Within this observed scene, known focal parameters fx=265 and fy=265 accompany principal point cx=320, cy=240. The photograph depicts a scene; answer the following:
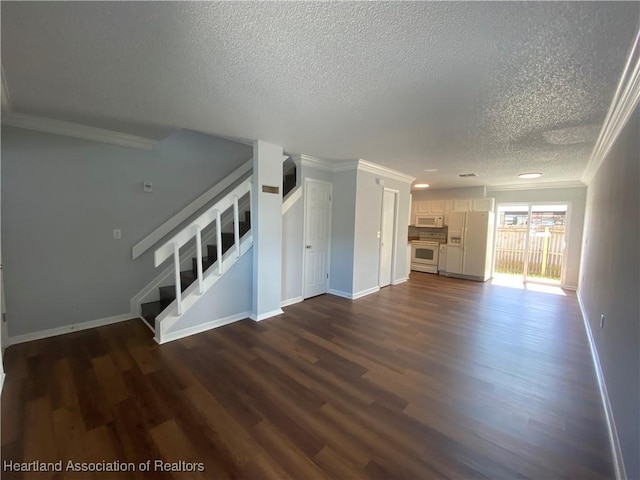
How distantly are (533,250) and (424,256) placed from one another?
2.53 meters

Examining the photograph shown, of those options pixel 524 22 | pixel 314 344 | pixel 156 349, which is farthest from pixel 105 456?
pixel 524 22

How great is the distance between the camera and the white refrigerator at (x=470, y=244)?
652cm

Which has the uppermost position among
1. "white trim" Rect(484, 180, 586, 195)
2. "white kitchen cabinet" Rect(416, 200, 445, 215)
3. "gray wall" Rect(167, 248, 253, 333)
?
"white trim" Rect(484, 180, 586, 195)

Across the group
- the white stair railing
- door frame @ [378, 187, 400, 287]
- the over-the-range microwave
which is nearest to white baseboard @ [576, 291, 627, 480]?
door frame @ [378, 187, 400, 287]

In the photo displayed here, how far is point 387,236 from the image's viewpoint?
5.57 m

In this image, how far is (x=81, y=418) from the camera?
183 cm

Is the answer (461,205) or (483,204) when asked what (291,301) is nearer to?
(461,205)

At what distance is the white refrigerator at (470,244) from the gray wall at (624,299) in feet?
12.9

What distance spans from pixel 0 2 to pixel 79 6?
1.17ft

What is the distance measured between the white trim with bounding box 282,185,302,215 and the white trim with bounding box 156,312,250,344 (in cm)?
165

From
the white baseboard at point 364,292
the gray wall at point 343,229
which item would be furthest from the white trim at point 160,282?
the white baseboard at point 364,292

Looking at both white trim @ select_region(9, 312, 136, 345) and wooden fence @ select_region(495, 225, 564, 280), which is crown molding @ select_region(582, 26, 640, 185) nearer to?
wooden fence @ select_region(495, 225, 564, 280)

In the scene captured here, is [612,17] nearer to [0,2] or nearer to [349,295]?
[0,2]

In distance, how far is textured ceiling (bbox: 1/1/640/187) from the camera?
1289 millimetres
